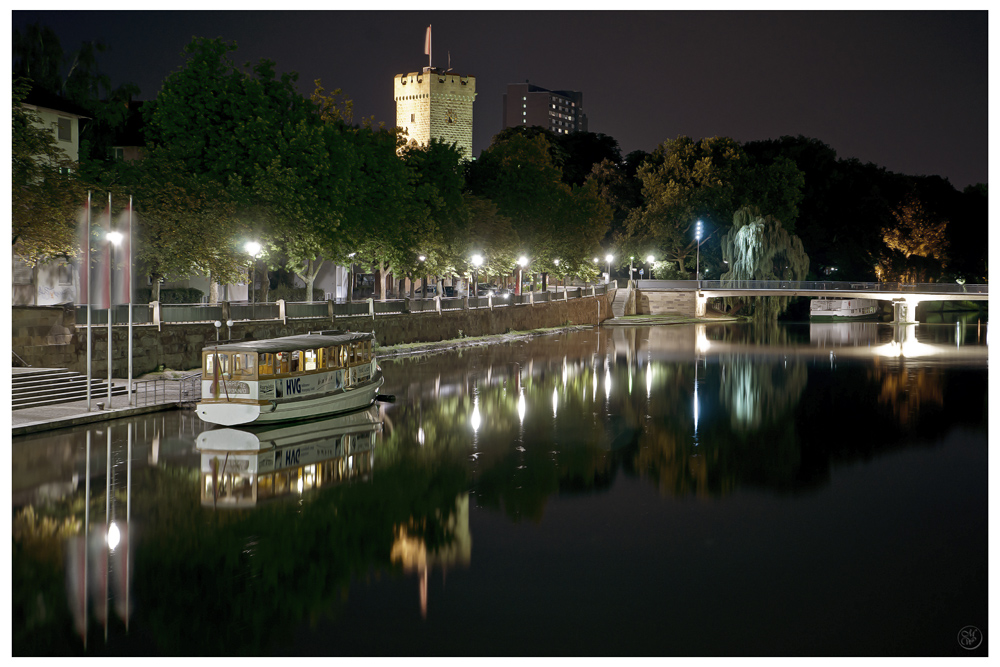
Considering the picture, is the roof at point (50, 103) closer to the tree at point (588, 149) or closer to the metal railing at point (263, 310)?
the metal railing at point (263, 310)

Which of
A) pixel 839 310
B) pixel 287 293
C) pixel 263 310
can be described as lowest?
pixel 839 310

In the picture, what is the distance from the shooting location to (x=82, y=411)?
2553 centimetres

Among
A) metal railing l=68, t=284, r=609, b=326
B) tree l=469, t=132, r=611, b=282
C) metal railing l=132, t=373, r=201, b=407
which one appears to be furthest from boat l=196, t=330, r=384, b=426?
tree l=469, t=132, r=611, b=282

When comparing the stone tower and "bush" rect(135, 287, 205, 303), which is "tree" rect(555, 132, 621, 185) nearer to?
the stone tower

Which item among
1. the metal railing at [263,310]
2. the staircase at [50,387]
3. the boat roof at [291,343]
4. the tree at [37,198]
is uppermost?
the tree at [37,198]

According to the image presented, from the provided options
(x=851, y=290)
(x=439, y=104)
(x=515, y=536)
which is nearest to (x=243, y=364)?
(x=515, y=536)

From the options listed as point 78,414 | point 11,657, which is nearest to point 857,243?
point 78,414

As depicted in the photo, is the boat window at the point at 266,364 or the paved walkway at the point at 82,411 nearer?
the paved walkway at the point at 82,411

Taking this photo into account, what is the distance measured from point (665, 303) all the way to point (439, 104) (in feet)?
143

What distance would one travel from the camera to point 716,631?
1245 centimetres

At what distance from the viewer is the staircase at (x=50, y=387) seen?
2617cm

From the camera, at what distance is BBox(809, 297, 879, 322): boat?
105000 millimetres

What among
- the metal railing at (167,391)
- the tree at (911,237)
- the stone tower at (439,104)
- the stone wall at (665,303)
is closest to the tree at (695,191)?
the stone wall at (665,303)

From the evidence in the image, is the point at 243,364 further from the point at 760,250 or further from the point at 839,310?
the point at 839,310
